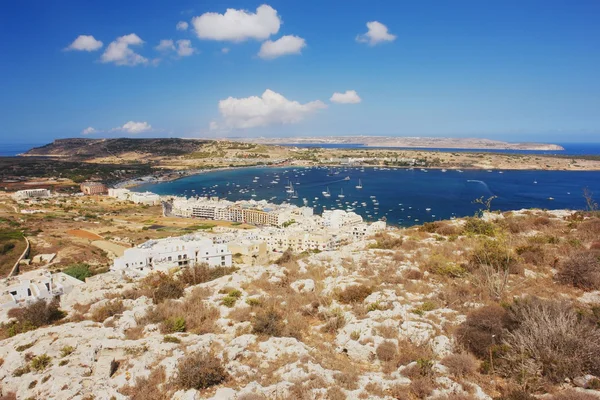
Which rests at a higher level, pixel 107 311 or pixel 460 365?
pixel 460 365

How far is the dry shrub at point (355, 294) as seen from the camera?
10594 mm

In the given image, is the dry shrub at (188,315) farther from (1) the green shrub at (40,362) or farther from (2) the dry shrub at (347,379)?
(2) the dry shrub at (347,379)

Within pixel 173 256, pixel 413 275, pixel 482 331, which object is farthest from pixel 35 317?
pixel 173 256

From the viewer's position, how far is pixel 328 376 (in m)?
6.75

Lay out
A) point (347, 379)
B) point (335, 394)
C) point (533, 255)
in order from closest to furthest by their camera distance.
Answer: point (335, 394) → point (347, 379) → point (533, 255)

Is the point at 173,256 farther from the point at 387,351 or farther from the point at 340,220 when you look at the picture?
the point at 340,220

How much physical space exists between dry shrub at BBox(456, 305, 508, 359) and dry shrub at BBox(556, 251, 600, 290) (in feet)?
13.2

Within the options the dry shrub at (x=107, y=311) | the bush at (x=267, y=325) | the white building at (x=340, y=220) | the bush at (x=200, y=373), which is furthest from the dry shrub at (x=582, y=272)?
the white building at (x=340, y=220)

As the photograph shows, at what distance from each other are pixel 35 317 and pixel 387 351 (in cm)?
1075

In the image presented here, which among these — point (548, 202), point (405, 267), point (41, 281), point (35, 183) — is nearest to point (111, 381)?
point (405, 267)

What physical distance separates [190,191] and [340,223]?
6874cm

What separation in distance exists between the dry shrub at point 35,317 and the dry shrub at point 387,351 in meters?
10.2

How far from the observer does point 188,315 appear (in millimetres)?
10000

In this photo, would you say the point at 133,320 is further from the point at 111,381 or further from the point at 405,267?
the point at 405,267
